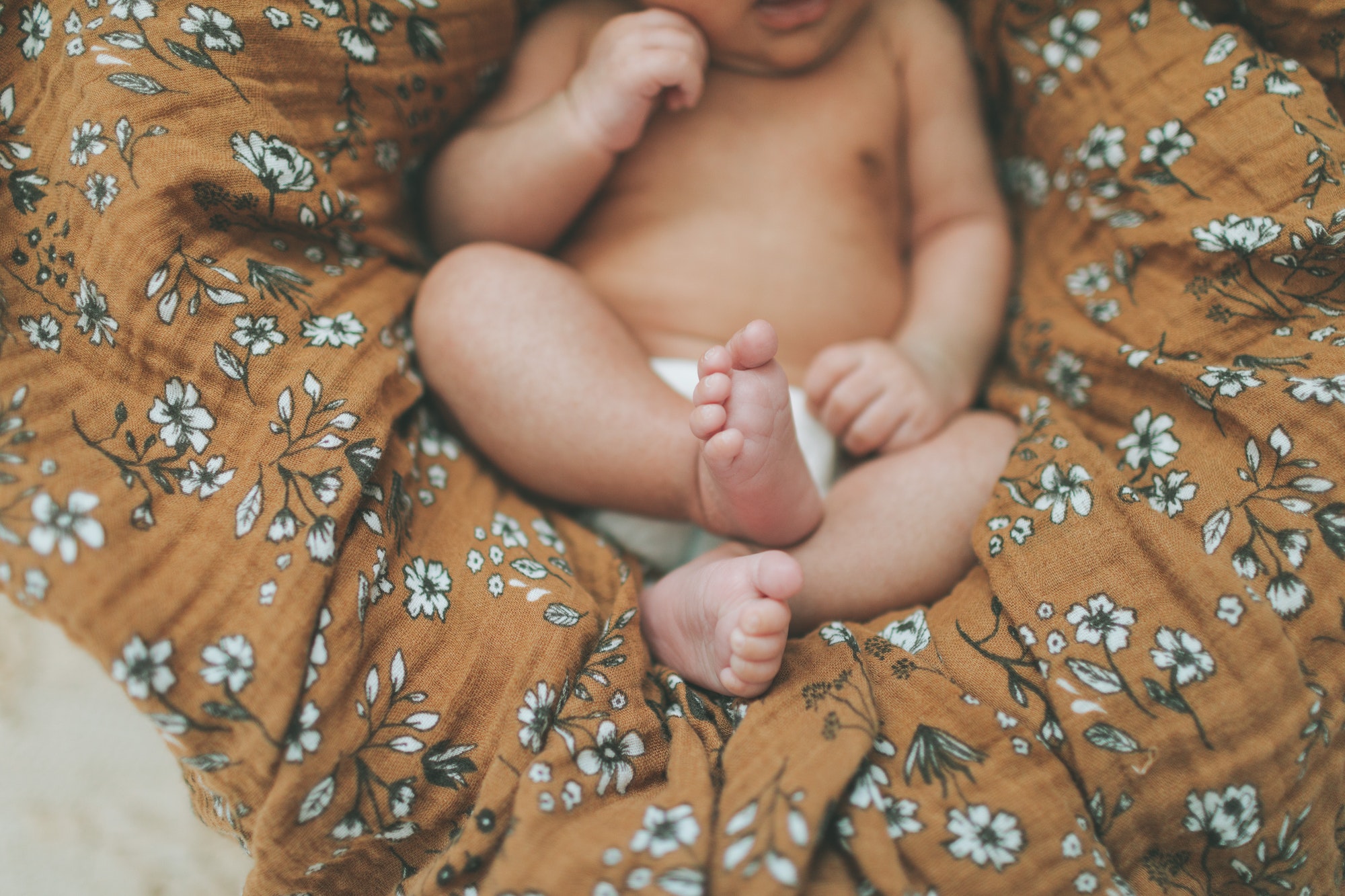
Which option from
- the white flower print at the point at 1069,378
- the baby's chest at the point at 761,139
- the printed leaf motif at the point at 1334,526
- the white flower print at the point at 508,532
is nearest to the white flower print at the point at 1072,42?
the baby's chest at the point at 761,139

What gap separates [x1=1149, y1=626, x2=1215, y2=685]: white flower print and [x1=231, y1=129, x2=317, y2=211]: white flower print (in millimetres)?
761

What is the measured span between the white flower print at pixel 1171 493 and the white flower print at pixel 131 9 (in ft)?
2.89

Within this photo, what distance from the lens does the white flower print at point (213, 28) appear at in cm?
66

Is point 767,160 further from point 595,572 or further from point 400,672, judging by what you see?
point 400,672

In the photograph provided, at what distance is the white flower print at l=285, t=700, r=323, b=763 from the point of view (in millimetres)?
535

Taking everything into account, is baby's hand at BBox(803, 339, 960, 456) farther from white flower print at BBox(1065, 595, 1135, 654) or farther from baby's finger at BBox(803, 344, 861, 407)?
white flower print at BBox(1065, 595, 1135, 654)

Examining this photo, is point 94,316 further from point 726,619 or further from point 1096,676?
point 1096,676

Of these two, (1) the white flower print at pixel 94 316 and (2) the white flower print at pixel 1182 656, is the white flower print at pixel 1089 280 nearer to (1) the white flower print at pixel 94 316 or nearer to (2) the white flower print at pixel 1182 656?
(2) the white flower print at pixel 1182 656

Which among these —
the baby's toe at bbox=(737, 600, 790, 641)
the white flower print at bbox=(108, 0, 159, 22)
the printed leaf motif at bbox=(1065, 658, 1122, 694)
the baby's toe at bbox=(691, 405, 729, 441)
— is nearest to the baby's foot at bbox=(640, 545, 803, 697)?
the baby's toe at bbox=(737, 600, 790, 641)

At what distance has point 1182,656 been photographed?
0.57m

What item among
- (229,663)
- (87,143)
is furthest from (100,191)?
(229,663)

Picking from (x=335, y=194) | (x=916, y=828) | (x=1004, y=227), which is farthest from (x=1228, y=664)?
(x=335, y=194)

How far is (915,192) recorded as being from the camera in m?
0.97

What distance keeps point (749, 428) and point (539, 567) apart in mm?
223
